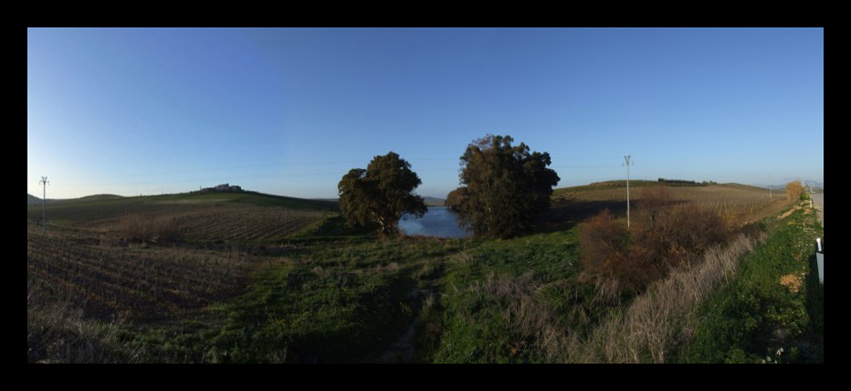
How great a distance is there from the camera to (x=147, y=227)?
20203 millimetres

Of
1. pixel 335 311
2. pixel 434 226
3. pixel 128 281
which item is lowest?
pixel 434 226

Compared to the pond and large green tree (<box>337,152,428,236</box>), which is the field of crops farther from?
the pond

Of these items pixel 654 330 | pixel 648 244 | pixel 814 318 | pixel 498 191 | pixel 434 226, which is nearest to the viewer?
pixel 654 330

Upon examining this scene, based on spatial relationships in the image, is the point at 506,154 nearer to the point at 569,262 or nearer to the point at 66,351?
the point at 569,262

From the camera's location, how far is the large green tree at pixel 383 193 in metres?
25.5

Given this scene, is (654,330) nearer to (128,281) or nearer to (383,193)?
(128,281)

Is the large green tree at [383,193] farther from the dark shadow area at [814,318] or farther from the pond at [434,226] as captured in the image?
the dark shadow area at [814,318]

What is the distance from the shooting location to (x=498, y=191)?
25359 millimetres

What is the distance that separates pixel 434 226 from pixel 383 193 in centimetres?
917

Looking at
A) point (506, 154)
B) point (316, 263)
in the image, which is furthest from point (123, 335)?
point (506, 154)

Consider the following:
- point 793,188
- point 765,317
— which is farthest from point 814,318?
point 793,188

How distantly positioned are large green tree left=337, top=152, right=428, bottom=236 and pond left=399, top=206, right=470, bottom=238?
1753mm

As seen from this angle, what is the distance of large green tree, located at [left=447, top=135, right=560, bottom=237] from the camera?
81.8ft
